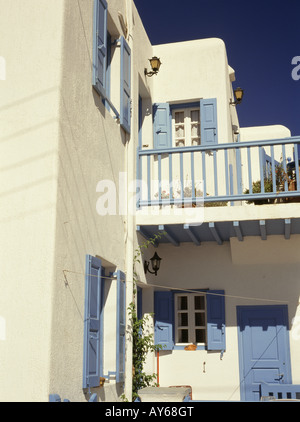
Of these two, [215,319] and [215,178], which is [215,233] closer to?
[215,178]

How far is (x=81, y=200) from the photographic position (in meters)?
7.04

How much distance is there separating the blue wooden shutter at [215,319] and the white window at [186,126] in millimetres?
3332

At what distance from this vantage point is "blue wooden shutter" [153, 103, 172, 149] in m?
11.5

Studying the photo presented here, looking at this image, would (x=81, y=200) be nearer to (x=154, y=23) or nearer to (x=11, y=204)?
(x=11, y=204)

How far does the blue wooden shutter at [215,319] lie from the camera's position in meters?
10.2

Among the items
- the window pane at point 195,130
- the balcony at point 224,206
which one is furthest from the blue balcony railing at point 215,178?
the window pane at point 195,130

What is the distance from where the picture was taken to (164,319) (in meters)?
10.5

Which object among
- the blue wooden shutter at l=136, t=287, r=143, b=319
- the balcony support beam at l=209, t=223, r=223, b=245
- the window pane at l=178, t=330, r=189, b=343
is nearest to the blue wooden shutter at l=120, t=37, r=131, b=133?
the balcony support beam at l=209, t=223, r=223, b=245

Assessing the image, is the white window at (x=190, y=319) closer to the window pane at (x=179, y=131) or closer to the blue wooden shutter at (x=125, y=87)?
the window pane at (x=179, y=131)

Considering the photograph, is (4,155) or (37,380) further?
(4,155)

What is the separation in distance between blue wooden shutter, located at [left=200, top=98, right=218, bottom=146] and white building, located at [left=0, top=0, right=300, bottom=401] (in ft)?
0.11

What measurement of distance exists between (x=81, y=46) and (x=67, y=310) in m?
3.48

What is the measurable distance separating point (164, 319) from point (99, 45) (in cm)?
523

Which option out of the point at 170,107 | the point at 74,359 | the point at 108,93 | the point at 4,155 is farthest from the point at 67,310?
the point at 170,107
